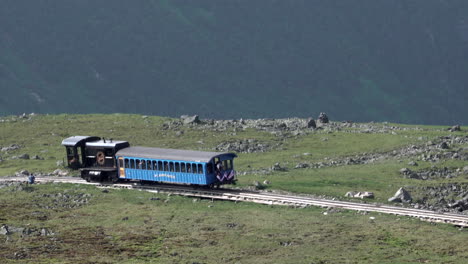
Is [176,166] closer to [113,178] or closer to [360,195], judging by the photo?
[113,178]

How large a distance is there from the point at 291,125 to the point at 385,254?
72268 millimetres

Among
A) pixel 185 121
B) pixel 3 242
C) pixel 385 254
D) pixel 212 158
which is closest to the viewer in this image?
pixel 385 254

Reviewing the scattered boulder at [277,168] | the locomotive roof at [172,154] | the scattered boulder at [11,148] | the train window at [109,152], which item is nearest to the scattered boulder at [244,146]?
the scattered boulder at [277,168]

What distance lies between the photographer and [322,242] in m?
57.9

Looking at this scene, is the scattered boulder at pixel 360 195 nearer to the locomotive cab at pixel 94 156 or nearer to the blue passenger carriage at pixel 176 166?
the blue passenger carriage at pixel 176 166

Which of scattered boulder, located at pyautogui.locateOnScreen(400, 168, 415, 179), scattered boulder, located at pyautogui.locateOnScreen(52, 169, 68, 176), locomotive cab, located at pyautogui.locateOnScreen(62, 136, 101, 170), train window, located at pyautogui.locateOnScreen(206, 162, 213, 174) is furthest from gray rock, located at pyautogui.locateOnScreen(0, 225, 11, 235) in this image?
scattered boulder, located at pyautogui.locateOnScreen(400, 168, 415, 179)

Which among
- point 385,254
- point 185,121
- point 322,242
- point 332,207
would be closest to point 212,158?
point 332,207

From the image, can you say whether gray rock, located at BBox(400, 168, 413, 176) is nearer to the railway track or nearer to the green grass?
the railway track

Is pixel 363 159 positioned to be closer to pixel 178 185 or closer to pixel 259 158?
pixel 259 158

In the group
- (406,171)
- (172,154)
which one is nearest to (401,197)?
(406,171)

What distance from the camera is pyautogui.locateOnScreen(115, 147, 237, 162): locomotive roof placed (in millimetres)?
74688

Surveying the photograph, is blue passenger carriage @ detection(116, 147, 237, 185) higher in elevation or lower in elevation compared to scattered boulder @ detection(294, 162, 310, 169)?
higher

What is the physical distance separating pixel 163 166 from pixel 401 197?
22953 millimetres

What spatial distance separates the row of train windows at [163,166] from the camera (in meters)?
74.8
